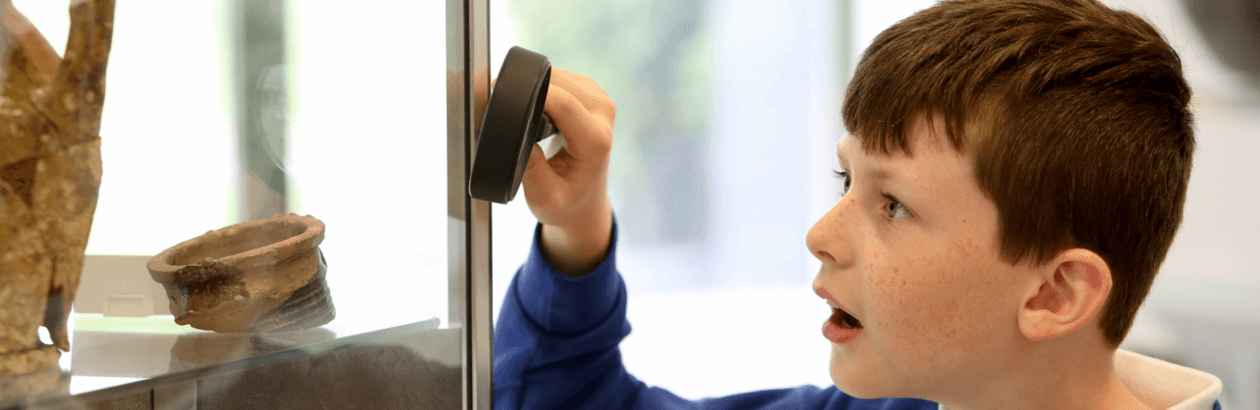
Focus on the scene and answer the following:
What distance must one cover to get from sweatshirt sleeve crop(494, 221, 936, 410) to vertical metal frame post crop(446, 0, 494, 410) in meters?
0.18

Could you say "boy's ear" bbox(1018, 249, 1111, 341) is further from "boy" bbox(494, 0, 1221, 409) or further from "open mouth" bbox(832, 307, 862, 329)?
"open mouth" bbox(832, 307, 862, 329)

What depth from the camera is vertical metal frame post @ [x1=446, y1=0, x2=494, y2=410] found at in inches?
19.3

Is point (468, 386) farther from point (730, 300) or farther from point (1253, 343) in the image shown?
point (730, 300)

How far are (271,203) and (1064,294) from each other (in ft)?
1.66

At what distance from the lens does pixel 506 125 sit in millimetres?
434

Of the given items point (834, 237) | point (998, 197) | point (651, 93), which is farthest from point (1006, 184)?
point (651, 93)

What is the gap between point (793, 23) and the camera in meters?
2.23

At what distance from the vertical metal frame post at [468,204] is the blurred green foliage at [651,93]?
1.62 metres

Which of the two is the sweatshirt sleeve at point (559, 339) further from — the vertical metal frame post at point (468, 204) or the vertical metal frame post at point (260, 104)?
the vertical metal frame post at point (260, 104)

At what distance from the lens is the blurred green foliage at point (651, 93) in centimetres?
214

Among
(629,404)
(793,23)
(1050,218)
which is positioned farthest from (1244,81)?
(793,23)

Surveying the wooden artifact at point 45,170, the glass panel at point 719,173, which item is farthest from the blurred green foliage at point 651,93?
the wooden artifact at point 45,170

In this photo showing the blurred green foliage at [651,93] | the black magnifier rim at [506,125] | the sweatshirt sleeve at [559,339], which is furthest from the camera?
the blurred green foliage at [651,93]

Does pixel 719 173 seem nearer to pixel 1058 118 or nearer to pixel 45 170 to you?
pixel 1058 118
